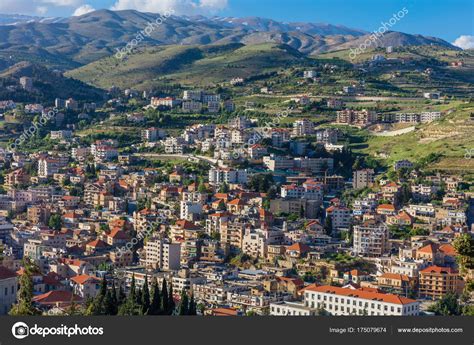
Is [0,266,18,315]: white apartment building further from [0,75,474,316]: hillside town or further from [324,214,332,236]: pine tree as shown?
[324,214,332,236]: pine tree

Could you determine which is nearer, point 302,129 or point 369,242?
point 369,242

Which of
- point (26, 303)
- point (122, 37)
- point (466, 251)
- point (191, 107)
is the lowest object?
point (26, 303)

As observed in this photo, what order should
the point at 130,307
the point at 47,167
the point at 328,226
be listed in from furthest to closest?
the point at 47,167 → the point at 328,226 → the point at 130,307

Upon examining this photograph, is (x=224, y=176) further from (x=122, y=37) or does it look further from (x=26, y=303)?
(x=122, y=37)

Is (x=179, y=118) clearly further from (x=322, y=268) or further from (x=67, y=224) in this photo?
(x=322, y=268)

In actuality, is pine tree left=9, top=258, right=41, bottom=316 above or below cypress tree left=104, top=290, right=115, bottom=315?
above

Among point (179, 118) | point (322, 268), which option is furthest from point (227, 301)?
Result: point (179, 118)

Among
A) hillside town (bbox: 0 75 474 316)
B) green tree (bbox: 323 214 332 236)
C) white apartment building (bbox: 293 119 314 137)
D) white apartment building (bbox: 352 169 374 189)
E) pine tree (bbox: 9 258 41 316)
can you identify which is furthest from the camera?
white apartment building (bbox: 293 119 314 137)

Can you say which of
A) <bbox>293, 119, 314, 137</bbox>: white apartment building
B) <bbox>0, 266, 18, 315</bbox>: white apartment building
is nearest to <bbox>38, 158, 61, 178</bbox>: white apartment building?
<bbox>293, 119, 314, 137</bbox>: white apartment building

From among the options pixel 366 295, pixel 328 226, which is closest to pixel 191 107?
pixel 328 226

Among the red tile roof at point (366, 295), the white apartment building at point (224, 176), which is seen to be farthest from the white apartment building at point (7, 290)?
the white apartment building at point (224, 176)

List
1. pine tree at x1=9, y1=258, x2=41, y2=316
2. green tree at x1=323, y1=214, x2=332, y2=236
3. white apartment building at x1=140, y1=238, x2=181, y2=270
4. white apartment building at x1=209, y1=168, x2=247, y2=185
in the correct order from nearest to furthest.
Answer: pine tree at x1=9, y1=258, x2=41, y2=316, white apartment building at x1=140, y1=238, x2=181, y2=270, green tree at x1=323, y1=214, x2=332, y2=236, white apartment building at x1=209, y1=168, x2=247, y2=185

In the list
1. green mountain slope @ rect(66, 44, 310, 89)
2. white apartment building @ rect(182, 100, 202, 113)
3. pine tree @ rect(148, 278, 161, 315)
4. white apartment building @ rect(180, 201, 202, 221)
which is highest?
green mountain slope @ rect(66, 44, 310, 89)
